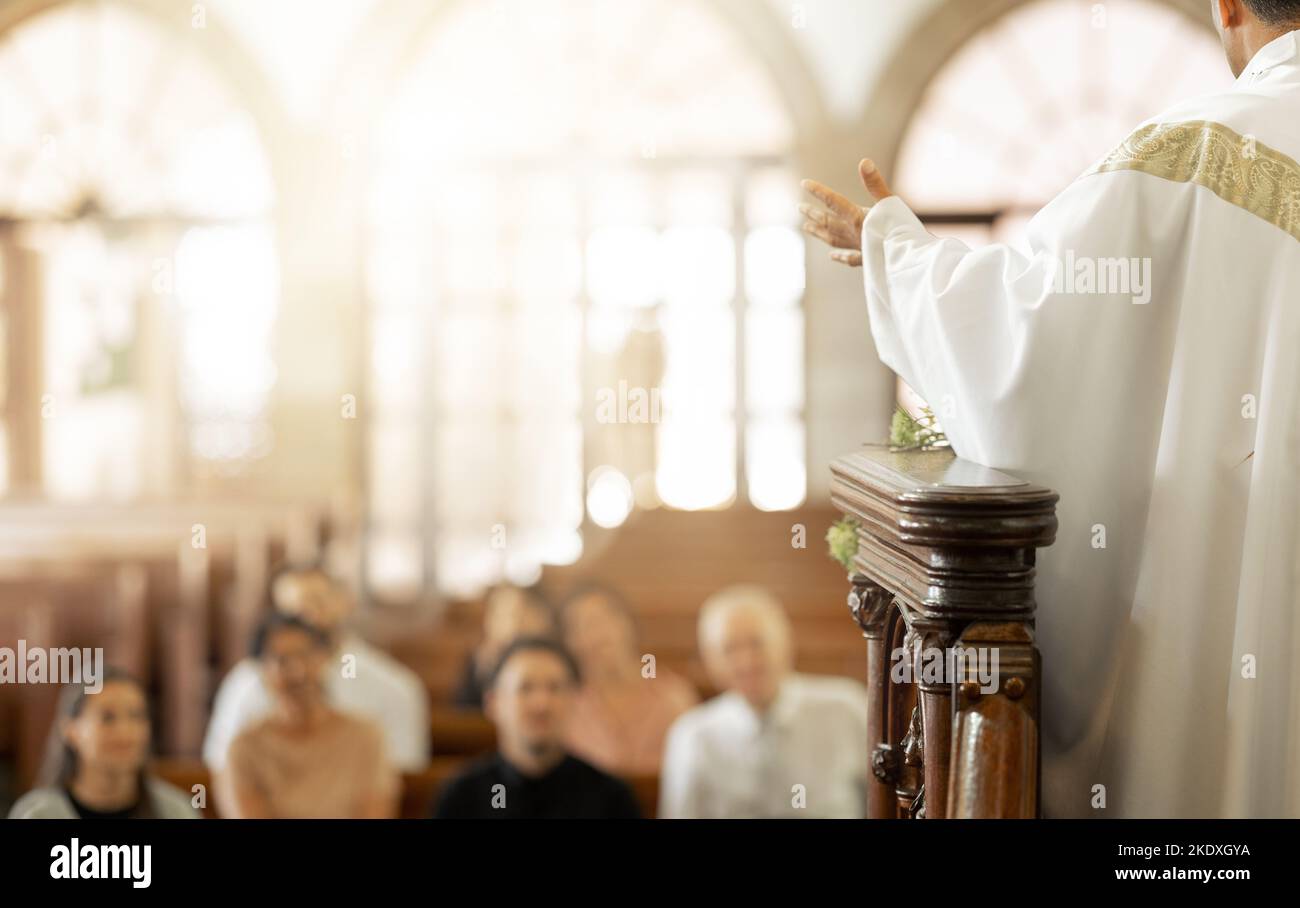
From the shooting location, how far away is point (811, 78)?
9219mm

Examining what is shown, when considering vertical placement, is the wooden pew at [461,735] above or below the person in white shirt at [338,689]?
below

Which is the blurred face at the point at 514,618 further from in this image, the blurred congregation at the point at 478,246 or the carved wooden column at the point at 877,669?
the carved wooden column at the point at 877,669

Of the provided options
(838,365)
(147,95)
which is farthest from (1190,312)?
(147,95)

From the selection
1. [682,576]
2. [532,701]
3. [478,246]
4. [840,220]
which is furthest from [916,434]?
[478,246]

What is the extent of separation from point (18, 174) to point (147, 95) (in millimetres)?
1115

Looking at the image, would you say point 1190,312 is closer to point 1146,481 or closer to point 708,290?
point 1146,481

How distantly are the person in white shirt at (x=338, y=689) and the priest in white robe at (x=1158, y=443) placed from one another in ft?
12.6

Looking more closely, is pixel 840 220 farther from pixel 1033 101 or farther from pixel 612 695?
pixel 1033 101

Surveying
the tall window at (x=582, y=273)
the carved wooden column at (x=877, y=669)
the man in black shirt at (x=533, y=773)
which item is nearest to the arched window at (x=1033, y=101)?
the tall window at (x=582, y=273)

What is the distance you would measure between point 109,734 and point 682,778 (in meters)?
1.95

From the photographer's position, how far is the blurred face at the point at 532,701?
423 cm

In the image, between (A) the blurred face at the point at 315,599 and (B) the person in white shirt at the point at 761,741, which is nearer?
(B) the person in white shirt at the point at 761,741

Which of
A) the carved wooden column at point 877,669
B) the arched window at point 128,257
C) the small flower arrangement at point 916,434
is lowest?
the carved wooden column at point 877,669
